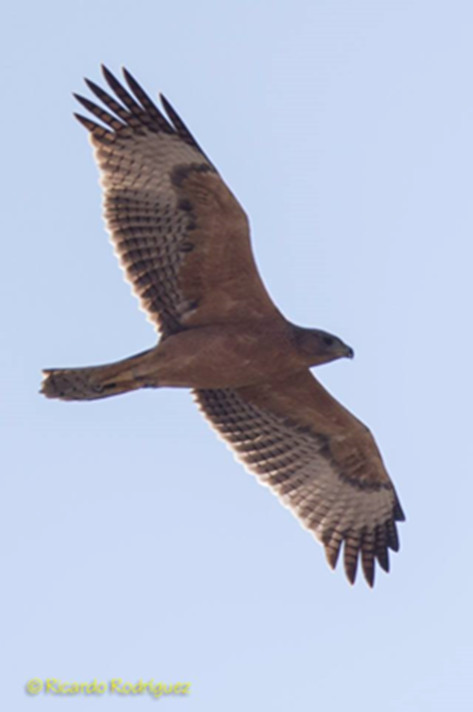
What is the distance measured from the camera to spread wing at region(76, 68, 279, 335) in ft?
32.6

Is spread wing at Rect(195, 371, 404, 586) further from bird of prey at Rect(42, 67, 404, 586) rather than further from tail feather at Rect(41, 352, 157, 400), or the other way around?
tail feather at Rect(41, 352, 157, 400)

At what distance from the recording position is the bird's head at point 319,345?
993 cm

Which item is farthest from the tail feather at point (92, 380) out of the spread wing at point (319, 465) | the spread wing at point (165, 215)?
the spread wing at point (319, 465)

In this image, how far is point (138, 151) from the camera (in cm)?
1004

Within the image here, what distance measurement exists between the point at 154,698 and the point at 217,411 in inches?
113

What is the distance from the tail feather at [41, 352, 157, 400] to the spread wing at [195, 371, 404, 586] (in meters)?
1.15

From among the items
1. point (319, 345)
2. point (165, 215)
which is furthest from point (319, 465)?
point (165, 215)

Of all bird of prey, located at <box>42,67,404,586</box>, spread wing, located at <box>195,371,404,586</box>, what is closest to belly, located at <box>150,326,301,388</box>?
bird of prey, located at <box>42,67,404,586</box>

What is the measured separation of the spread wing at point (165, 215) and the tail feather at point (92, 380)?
1.61ft

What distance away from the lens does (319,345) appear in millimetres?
9930

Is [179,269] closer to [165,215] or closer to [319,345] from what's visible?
[165,215]

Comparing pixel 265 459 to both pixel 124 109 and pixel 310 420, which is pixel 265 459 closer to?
pixel 310 420

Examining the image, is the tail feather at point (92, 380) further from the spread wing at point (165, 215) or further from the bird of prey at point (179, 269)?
the spread wing at point (165, 215)

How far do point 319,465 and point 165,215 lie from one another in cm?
261
